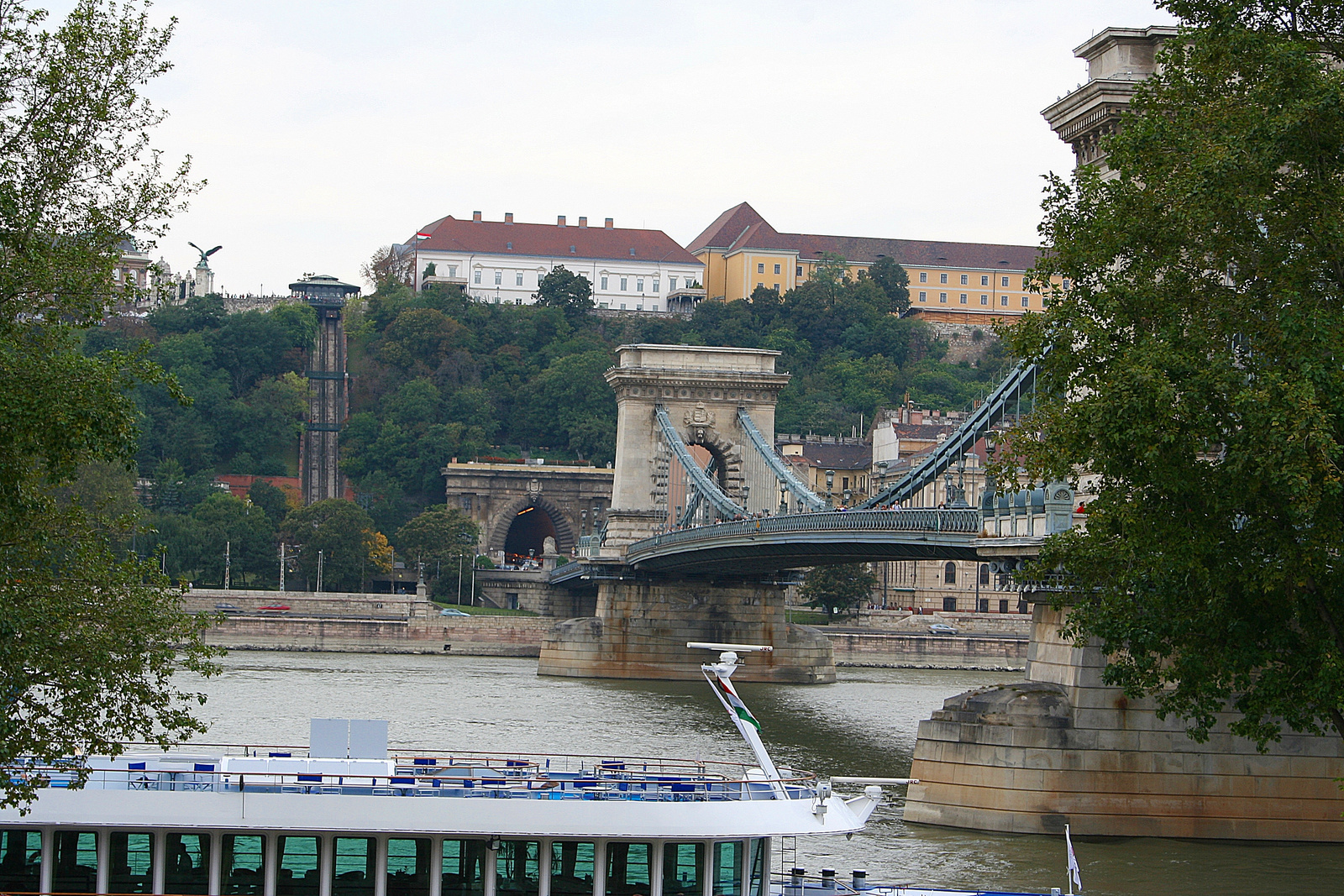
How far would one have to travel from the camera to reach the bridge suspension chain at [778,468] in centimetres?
5719

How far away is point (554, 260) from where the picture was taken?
155000 millimetres

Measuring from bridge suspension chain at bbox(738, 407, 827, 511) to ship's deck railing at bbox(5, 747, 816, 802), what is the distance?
119 ft

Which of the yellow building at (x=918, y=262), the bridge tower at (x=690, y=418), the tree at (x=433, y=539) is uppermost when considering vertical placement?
the yellow building at (x=918, y=262)

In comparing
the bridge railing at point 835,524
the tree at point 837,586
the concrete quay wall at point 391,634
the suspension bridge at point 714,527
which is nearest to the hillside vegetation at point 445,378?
the concrete quay wall at point 391,634

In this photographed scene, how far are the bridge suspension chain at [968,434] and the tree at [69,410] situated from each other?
19.5 m

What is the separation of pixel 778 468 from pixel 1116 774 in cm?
3820

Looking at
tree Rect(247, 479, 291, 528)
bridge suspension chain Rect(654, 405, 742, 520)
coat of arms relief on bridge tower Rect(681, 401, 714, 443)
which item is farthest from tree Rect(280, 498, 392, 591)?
coat of arms relief on bridge tower Rect(681, 401, 714, 443)

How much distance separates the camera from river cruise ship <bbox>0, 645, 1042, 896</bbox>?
1606 centimetres

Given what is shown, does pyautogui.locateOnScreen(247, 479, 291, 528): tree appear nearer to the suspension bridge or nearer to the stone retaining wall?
the suspension bridge

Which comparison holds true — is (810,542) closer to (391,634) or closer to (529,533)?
(391,634)

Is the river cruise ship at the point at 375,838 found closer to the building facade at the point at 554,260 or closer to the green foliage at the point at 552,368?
the green foliage at the point at 552,368

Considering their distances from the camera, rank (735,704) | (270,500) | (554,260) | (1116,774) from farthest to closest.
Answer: (554,260)
(270,500)
(1116,774)
(735,704)

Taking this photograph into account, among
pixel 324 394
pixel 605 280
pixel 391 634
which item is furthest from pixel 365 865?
pixel 605 280

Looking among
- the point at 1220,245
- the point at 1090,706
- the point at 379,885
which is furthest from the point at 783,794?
the point at 1090,706
